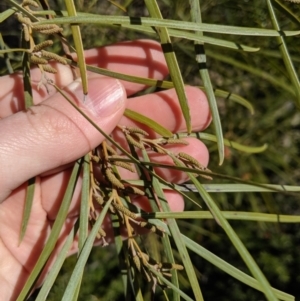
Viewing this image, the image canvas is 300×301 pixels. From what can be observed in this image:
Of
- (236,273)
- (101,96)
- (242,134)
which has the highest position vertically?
(101,96)

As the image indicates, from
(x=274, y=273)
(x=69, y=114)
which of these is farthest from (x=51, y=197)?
(x=274, y=273)

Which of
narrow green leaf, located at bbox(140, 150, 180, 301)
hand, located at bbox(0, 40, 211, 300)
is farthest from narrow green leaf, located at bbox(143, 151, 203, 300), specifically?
hand, located at bbox(0, 40, 211, 300)

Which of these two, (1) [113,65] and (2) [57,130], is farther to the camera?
(1) [113,65]

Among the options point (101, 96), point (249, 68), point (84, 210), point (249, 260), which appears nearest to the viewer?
point (249, 260)

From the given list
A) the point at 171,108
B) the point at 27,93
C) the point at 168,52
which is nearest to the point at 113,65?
the point at 171,108

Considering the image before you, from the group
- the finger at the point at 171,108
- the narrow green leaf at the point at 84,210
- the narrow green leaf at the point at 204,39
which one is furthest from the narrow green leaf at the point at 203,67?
the finger at the point at 171,108

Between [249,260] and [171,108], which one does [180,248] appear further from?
[171,108]

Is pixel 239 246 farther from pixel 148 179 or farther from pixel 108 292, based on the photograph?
pixel 108 292
